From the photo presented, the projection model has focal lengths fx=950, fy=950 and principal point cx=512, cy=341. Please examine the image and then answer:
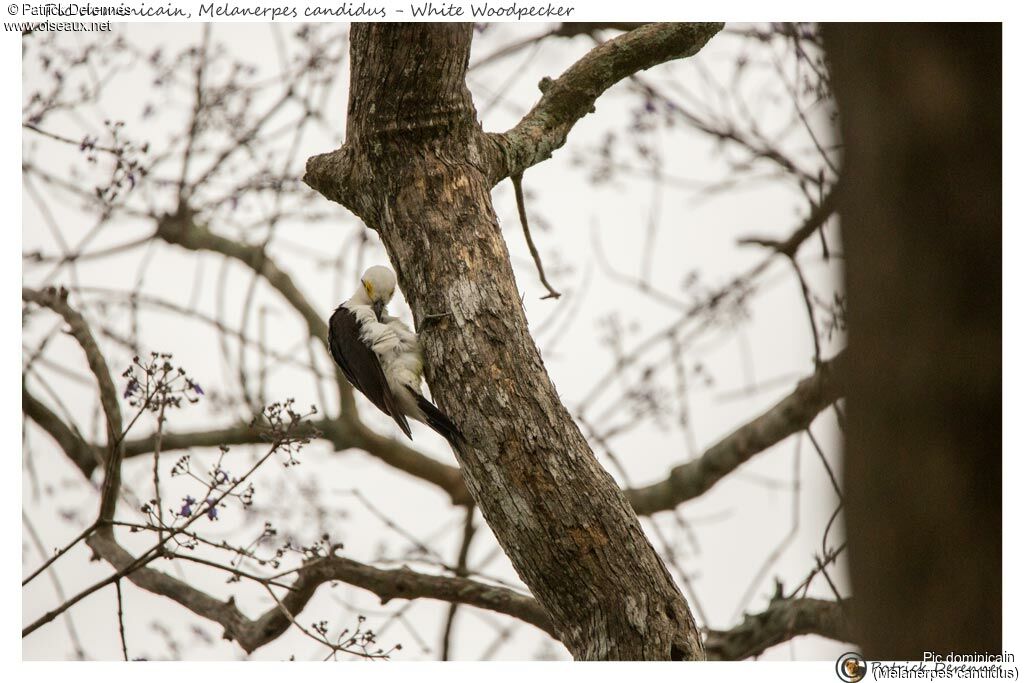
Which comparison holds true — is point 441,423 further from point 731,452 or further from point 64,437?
point 64,437

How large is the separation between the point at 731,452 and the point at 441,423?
247 centimetres

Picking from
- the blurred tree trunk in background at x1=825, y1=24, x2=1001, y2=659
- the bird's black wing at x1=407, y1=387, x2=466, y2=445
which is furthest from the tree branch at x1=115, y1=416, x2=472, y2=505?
the blurred tree trunk in background at x1=825, y1=24, x2=1001, y2=659

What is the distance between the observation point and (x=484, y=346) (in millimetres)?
3074

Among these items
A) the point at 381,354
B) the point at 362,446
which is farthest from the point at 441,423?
the point at 362,446

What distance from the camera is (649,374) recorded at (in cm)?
562

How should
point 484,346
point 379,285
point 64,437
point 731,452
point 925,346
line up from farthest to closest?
1. point 731,452
2. point 64,437
3. point 379,285
4. point 484,346
5. point 925,346

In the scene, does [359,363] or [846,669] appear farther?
[359,363]

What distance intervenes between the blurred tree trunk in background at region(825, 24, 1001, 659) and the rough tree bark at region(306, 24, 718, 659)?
4.86 feet

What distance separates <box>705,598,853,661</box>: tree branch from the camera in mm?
4121

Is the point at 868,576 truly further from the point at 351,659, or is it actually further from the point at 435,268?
the point at 351,659

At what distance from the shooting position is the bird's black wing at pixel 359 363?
3.94 metres

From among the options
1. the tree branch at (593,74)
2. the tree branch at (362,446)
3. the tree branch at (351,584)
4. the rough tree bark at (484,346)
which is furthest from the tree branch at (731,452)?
the rough tree bark at (484,346)

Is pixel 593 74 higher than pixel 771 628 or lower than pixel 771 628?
higher

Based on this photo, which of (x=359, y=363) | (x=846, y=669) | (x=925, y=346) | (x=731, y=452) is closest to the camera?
(x=925, y=346)
